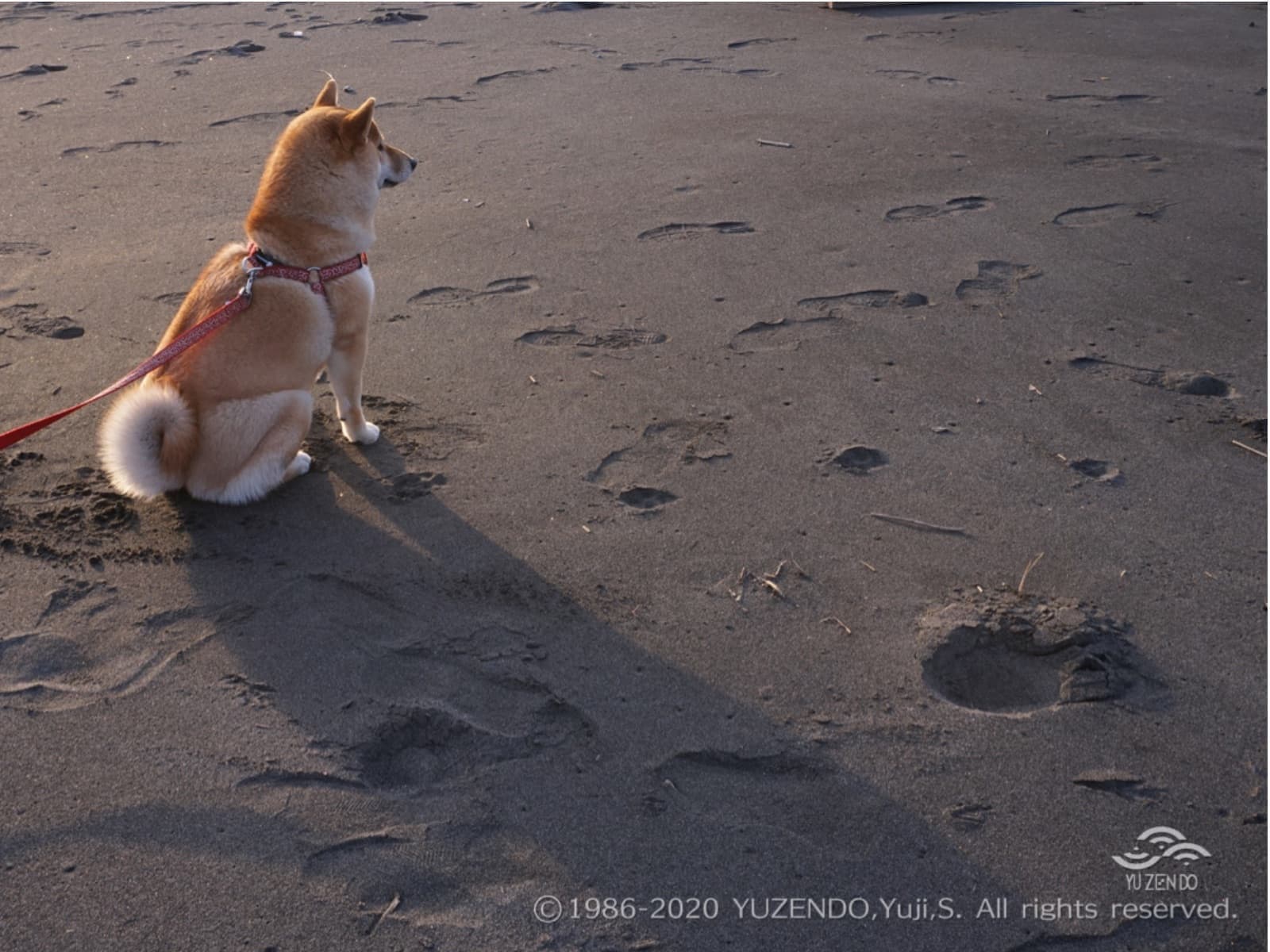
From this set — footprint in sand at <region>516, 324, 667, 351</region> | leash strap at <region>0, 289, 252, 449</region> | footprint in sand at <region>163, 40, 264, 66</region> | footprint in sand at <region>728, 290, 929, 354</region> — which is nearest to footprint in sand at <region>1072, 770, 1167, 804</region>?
footprint in sand at <region>728, 290, 929, 354</region>

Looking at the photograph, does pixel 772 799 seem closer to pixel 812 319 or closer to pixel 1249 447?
pixel 1249 447

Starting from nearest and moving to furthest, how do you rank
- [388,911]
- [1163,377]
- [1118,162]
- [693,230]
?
[388,911] < [1163,377] < [693,230] < [1118,162]

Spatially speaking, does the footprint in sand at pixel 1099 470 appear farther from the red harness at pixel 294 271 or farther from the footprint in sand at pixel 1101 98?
the footprint in sand at pixel 1101 98

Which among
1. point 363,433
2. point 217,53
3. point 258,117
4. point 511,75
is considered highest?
point 217,53

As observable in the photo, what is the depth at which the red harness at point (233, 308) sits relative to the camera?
3320mm

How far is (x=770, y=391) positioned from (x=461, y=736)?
215 cm

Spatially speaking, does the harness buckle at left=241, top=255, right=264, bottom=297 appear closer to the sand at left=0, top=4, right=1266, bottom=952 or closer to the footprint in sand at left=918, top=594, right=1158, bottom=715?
the sand at left=0, top=4, right=1266, bottom=952

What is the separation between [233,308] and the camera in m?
3.57

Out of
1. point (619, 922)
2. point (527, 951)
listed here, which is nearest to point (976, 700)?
point (619, 922)

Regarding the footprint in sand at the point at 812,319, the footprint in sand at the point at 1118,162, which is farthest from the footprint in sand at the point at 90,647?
the footprint in sand at the point at 1118,162

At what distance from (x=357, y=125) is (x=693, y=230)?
8.06ft

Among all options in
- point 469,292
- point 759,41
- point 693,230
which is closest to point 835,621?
point 469,292

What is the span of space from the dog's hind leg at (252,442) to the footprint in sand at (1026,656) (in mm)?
2101

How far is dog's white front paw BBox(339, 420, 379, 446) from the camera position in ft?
13.2
